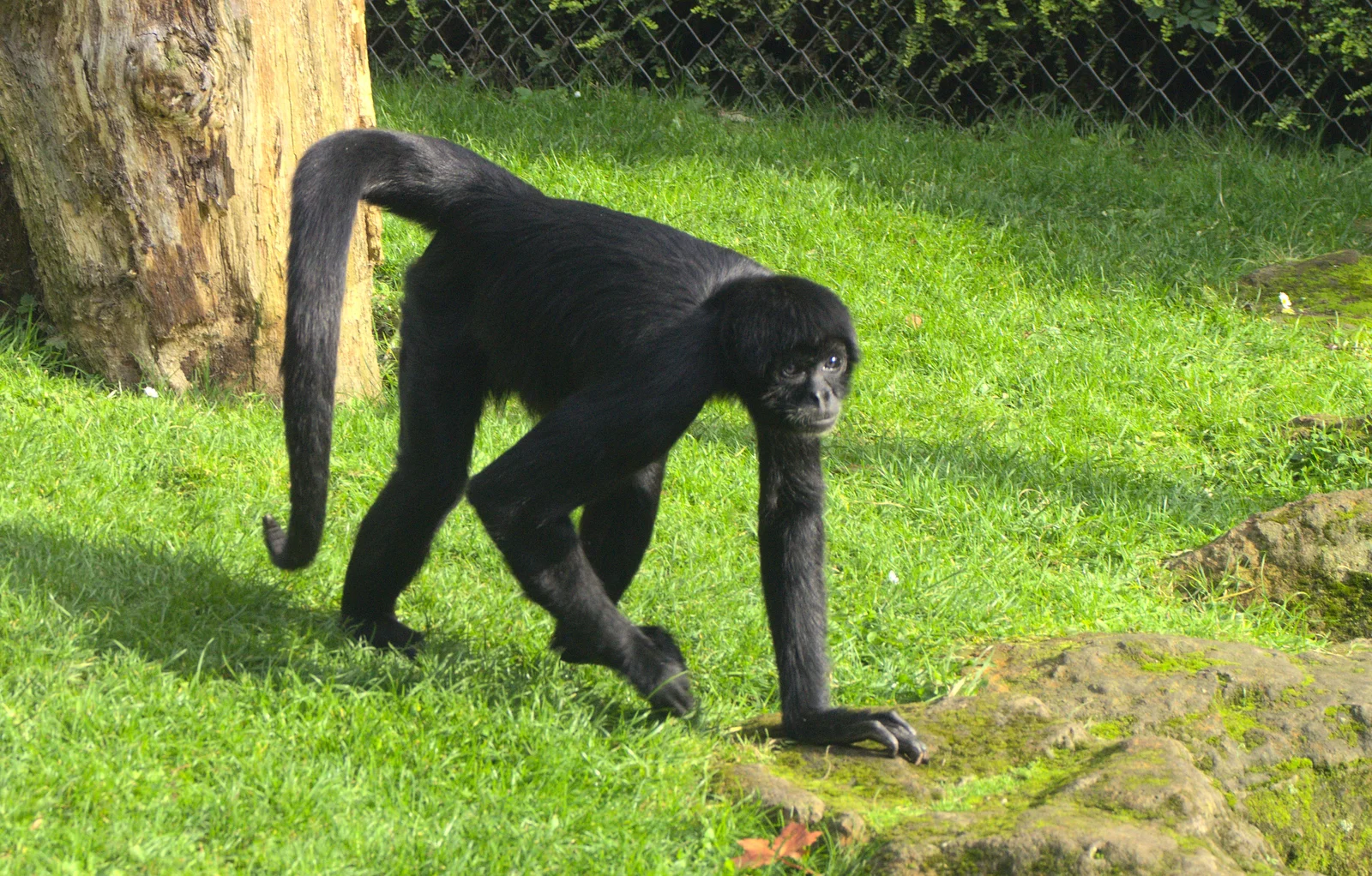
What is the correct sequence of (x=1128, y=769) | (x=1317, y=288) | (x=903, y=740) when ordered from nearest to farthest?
(x=1128, y=769) → (x=903, y=740) → (x=1317, y=288)

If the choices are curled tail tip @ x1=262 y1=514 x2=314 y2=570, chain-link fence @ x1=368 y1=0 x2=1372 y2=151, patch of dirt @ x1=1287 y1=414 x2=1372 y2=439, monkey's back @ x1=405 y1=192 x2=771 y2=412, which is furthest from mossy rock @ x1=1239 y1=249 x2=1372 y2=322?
curled tail tip @ x1=262 y1=514 x2=314 y2=570

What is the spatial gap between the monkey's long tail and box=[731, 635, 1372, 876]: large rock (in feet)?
4.75

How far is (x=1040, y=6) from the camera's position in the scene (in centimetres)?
885

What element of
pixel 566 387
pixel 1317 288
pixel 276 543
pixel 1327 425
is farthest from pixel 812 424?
pixel 1317 288

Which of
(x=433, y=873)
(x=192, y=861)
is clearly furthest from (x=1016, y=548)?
→ (x=192, y=861)

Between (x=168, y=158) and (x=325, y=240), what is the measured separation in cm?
208

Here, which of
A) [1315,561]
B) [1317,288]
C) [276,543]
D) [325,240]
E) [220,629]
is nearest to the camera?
[325,240]

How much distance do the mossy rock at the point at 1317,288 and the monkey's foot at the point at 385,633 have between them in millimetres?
5265

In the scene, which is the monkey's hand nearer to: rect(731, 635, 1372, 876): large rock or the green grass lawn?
rect(731, 635, 1372, 876): large rock

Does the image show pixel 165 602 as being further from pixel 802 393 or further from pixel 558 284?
pixel 802 393

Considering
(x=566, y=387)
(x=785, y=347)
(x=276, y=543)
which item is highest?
(x=785, y=347)

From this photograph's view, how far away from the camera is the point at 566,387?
3783 millimetres

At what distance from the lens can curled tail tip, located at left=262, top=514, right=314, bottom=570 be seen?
368 cm

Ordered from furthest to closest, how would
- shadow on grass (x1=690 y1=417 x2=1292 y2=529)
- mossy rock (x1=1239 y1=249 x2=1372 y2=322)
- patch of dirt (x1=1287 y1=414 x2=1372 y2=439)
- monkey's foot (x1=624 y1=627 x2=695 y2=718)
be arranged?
mossy rock (x1=1239 y1=249 x2=1372 y2=322) < patch of dirt (x1=1287 y1=414 x2=1372 y2=439) < shadow on grass (x1=690 y1=417 x2=1292 y2=529) < monkey's foot (x1=624 y1=627 x2=695 y2=718)
